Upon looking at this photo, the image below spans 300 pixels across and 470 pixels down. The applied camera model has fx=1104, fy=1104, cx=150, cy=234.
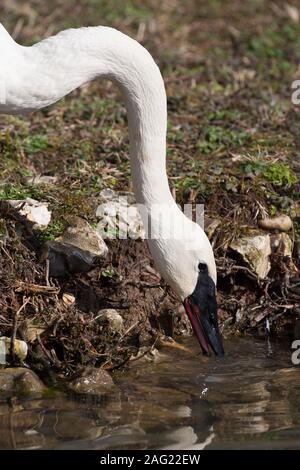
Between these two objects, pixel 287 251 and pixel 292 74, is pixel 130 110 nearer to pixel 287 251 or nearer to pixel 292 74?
pixel 287 251

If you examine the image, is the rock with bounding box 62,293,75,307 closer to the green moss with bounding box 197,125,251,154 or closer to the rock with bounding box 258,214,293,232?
the rock with bounding box 258,214,293,232

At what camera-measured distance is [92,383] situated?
6168 mm

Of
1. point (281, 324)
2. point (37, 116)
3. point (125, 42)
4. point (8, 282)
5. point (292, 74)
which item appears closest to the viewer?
point (125, 42)

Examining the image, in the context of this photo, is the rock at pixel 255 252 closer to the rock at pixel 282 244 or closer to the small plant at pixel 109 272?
the rock at pixel 282 244

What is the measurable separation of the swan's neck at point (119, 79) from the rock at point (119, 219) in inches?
31.4

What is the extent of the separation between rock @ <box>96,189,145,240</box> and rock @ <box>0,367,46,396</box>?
1.38 metres

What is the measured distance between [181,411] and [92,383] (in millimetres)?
570

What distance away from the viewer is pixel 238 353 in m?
6.95

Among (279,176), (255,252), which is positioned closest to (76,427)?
(255,252)

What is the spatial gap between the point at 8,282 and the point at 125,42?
165 centimetres

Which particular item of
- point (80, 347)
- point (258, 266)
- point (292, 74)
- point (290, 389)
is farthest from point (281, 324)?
point (292, 74)

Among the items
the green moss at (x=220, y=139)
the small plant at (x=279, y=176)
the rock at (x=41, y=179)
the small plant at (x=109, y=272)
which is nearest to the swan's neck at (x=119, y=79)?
the small plant at (x=109, y=272)

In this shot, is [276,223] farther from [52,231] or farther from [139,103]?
[139,103]
